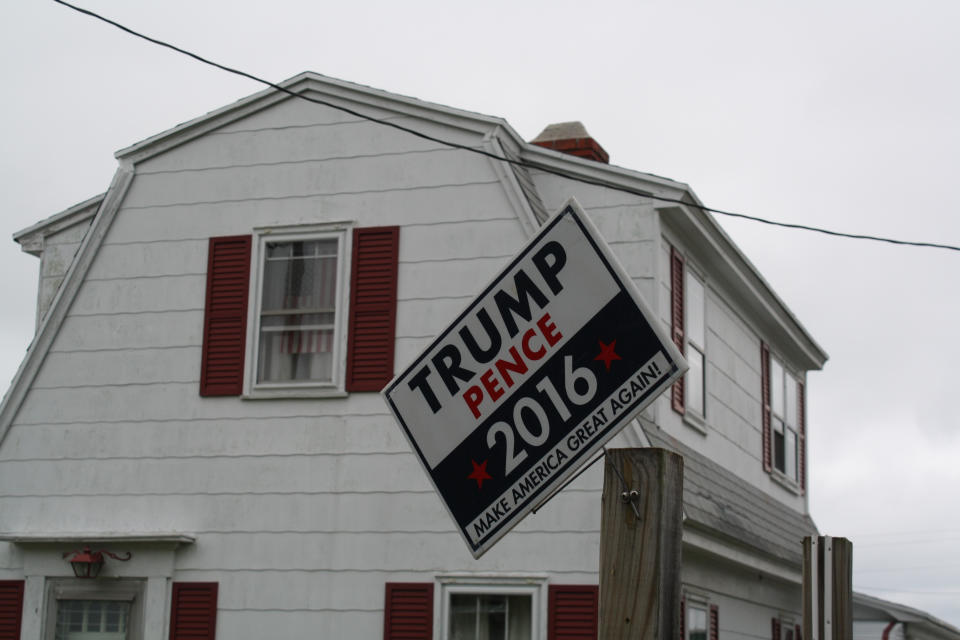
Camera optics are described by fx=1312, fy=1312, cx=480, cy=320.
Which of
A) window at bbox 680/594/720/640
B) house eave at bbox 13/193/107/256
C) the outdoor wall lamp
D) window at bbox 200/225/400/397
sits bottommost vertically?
window at bbox 680/594/720/640

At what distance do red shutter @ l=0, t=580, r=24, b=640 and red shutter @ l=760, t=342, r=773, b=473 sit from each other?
31.2 ft

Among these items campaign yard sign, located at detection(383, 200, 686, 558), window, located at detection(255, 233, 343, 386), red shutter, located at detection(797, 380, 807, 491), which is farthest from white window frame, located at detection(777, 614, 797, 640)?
campaign yard sign, located at detection(383, 200, 686, 558)

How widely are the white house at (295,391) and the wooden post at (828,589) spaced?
458 cm

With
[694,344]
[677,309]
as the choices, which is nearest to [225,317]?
[677,309]

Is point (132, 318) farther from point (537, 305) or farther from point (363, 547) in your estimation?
point (537, 305)

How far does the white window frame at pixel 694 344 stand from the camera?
13.9 m

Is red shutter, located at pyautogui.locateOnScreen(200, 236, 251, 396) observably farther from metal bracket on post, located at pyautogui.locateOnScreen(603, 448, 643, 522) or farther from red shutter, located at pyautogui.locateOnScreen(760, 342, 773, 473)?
metal bracket on post, located at pyautogui.locateOnScreen(603, 448, 643, 522)

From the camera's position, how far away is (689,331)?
14.2 m

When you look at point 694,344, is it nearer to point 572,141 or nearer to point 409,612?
point 572,141

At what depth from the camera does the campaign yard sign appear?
10.3ft

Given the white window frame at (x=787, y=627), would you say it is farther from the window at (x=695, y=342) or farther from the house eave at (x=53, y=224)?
the house eave at (x=53, y=224)

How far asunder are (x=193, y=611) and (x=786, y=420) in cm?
997

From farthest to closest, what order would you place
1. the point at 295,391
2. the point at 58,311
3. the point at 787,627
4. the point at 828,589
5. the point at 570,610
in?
the point at 787,627 → the point at 58,311 → the point at 295,391 → the point at 570,610 → the point at 828,589

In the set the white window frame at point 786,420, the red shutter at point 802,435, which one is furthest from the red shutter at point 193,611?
the red shutter at point 802,435
